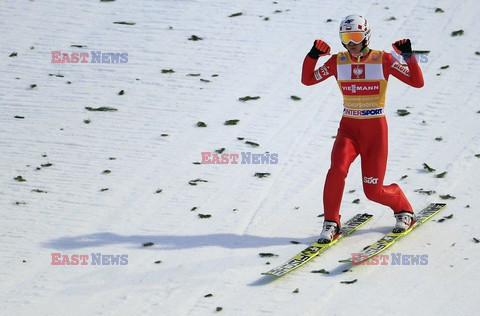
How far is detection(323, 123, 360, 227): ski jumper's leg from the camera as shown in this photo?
33.1 ft

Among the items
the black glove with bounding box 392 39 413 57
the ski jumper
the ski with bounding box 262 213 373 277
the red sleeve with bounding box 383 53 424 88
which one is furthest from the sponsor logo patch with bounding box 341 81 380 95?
the ski with bounding box 262 213 373 277

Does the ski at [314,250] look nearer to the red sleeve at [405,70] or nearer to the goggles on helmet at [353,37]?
the red sleeve at [405,70]

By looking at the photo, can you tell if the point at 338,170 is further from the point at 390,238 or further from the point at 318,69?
the point at 318,69

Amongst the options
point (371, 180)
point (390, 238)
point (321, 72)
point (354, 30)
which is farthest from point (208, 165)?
point (354, 30)

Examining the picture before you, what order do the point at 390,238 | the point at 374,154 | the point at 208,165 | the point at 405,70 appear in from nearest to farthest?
the point at 405,70 → the point at 374,154 → the point at 390,238 → the point at 208,165

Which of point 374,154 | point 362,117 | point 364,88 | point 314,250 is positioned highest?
point 364,88

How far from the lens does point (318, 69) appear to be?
10.2m

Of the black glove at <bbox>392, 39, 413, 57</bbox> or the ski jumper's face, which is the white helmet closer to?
the ski jumper's face

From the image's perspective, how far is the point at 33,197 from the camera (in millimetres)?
11492

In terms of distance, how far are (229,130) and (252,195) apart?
5.43 ft

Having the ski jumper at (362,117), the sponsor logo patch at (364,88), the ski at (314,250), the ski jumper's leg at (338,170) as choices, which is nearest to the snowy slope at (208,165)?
the ski at (314,250)

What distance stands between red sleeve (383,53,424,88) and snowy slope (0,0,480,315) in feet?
4.80

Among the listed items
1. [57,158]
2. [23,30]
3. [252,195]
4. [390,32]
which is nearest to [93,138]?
[57,158]

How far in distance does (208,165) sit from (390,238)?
2.65 meters
